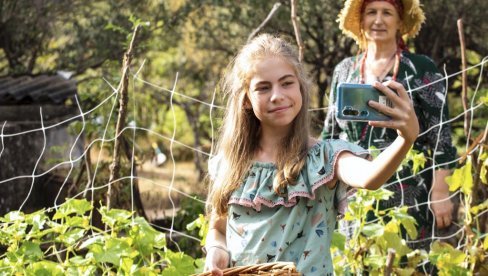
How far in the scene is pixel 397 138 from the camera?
8.36ft

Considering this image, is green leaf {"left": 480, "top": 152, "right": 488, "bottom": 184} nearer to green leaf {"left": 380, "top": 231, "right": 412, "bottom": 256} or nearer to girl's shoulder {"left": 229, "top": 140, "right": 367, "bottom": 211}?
green leaf {"left": 380, "top": 231, "right": 412, "bottom": 256}

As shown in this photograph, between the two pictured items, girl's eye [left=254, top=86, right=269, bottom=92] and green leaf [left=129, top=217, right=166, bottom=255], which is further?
green leaf [left=129, top=217, right=166, bottom=255]

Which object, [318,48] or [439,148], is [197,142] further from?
[439,148]

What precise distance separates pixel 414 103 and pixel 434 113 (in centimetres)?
8

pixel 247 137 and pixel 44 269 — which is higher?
pixel 247 137

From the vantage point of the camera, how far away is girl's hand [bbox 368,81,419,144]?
2.49m

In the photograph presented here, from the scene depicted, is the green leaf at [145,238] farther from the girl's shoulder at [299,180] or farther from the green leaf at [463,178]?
the green leaf at [463,178]

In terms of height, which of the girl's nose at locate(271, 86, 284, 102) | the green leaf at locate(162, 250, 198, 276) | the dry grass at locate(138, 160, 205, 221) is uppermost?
the girl's nose at locate(271, 86, 284, 102)

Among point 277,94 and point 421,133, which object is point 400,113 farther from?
point 421,133

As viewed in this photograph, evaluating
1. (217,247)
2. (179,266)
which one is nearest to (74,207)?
(179,266)

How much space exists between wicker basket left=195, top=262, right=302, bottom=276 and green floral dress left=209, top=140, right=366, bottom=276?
0.61ft

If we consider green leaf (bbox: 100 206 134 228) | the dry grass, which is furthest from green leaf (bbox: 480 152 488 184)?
the dry grass

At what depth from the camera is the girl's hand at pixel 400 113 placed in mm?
2488

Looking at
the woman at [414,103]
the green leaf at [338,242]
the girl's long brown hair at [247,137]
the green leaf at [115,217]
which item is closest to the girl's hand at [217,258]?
the girl's long brown hair at [247,137]
